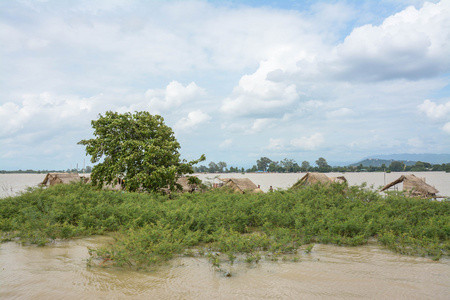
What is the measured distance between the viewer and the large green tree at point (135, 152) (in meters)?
17.2

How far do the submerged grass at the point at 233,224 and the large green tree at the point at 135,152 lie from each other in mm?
3298

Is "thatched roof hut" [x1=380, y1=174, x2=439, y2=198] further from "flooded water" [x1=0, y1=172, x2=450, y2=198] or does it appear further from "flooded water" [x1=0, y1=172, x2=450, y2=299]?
"flooded water" [x1=0, y1=172, x2=450, y2=299]

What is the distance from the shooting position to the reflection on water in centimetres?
584

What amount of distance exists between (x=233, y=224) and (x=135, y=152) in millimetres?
8810

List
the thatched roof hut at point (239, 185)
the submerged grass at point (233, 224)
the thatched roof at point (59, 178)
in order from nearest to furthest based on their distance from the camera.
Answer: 1. the submerged grass at point (233, 224)
2. the thatched roof hut at point (239, 185)
3. the thatched roof at point (59, 178)

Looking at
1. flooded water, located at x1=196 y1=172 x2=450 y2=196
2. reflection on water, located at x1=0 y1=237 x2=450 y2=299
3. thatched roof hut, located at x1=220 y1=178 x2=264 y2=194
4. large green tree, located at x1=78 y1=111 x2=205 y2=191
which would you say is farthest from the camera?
flooded water, located at x1=196 y1=172 x2=450 y2=196

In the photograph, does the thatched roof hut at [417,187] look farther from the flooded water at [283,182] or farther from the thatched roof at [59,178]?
the thatched roof at [59,178]

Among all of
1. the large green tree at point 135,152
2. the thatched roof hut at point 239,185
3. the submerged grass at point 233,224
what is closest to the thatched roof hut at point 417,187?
the submerged grass at point 233,224

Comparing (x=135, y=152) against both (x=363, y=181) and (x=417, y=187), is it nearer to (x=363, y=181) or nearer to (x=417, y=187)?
(x=417, y=187)

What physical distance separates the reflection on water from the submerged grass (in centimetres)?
42

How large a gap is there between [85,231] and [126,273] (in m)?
4.01

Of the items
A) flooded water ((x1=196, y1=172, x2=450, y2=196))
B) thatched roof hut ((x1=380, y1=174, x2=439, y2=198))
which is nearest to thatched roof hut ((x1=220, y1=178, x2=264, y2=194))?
flooded water ((x1=196, y1=172, x2=450, y2=196))

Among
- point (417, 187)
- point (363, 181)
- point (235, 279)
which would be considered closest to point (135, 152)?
point (235, 279)

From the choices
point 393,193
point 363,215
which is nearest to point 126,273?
point 363,215
